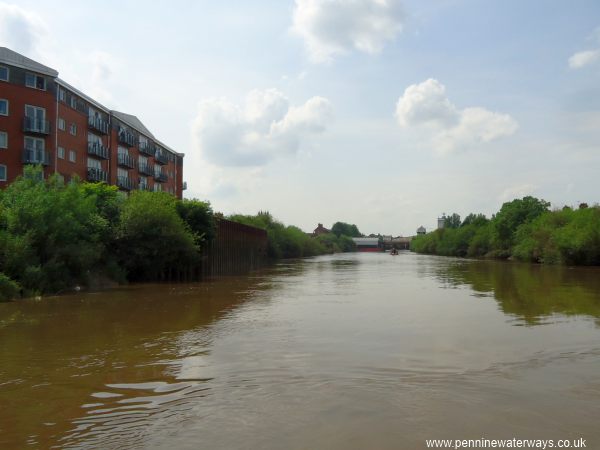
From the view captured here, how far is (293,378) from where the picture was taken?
9.88 metres

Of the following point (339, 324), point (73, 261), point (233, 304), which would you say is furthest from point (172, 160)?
point (339, 324)

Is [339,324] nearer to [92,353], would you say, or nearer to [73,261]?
[92,353]

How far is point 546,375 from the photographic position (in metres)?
10.2

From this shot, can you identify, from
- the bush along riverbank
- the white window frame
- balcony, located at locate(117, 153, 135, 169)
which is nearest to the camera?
the white window frame

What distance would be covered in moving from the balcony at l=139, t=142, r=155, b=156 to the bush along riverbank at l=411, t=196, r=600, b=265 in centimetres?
5441

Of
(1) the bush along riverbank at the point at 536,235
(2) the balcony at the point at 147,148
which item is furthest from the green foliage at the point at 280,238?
(1) the bush along riverbank at the point at 536,235

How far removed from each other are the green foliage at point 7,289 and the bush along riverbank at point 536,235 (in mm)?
56562

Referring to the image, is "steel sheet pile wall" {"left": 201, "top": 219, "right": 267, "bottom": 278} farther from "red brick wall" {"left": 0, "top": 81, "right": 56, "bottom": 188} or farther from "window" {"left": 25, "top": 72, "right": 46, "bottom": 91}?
"window" {"left": 25, "top": 72, "right": 46, "bottom": 91}

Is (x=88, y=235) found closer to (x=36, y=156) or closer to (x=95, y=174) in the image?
(x=36, y=156)

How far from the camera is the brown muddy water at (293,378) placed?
715cm

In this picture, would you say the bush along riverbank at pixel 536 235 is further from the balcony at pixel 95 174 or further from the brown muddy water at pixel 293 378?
the balcony at pixel 95 174

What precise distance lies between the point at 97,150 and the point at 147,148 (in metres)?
17.0

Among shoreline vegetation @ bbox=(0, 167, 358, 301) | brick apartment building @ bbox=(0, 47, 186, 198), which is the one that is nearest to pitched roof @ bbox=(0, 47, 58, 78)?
brick apartment building @ bbox=(0, 47, 186, 198)

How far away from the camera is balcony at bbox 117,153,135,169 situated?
64.6 metres
